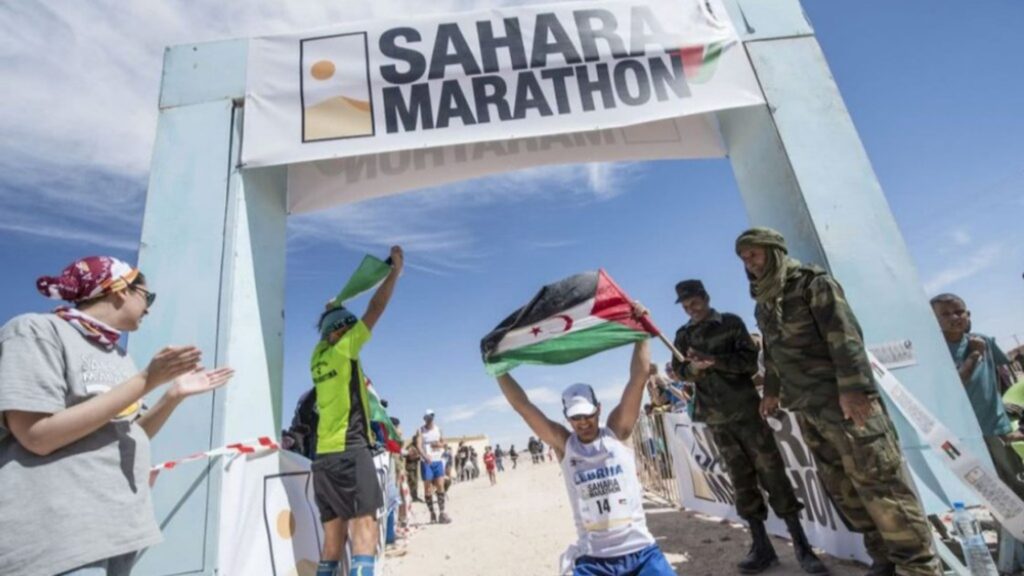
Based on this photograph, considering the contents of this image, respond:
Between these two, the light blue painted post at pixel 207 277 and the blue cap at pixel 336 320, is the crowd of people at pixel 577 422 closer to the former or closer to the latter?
the blue cap at pixel 336 320

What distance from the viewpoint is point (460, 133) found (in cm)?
408

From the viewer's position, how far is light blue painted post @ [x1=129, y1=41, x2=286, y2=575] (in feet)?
10.5

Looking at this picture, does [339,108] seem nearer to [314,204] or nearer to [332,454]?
[314,204]

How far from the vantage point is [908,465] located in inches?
132

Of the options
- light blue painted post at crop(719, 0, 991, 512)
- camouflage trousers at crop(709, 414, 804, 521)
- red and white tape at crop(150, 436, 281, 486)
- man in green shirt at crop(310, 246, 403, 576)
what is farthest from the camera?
camouflage trousers at crop(709, 414, 804, 521)

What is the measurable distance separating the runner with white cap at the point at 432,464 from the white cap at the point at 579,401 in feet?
26.6

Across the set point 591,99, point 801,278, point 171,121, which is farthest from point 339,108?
point 801,278

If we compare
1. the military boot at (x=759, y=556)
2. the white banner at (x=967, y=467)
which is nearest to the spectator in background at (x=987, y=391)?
the white banner at (x=967, y=467)

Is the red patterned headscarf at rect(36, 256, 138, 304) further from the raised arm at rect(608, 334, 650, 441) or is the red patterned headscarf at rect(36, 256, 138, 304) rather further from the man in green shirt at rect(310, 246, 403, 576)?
the raised arm at rect(608, 334, 650, 441)

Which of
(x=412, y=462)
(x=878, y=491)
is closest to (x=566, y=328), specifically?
(x=878, y=491)

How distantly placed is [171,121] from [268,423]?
2577 mm

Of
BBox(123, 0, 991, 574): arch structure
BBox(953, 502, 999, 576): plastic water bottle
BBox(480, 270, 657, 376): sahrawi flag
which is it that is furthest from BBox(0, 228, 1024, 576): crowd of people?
BBox(123, 0, 991, 574): arch structure

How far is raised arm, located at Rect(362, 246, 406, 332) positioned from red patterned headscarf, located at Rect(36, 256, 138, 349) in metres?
1.62

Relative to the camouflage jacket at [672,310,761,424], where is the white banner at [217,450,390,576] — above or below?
below
